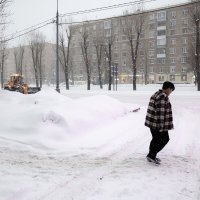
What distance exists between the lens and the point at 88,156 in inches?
292

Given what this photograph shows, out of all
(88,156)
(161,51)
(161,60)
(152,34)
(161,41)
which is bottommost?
(88,156)

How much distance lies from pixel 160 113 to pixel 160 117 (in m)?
0.08

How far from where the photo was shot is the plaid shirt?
260 inches

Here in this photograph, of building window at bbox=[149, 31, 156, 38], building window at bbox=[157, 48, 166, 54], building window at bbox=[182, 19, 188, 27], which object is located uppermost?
building window at bbox=[182, 19, 188, 27]

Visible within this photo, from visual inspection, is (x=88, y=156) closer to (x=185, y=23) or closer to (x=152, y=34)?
(x=185, y=23)

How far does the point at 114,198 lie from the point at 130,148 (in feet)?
11.5

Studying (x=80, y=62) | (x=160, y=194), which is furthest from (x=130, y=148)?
(x=80, y=62)

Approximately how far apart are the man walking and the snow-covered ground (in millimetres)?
438

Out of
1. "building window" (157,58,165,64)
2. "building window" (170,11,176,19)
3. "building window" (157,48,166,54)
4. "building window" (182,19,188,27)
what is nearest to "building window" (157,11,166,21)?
"building window" (170,11,176,19)

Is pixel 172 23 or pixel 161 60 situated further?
pixel 161 60

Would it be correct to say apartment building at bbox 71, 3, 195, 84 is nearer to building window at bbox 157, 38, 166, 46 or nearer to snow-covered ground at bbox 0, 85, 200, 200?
building window at bbox 157, 38, 166, 46

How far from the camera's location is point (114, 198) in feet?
15.9

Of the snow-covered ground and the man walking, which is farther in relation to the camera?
→ the man walking

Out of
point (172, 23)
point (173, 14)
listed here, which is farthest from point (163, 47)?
point (173, 14)
